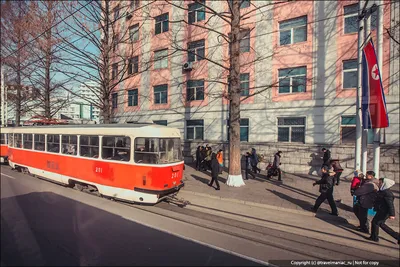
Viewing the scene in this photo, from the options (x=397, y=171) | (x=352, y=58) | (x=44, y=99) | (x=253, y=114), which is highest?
(x=352, y=58)

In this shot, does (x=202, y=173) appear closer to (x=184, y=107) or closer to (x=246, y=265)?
(x=184, y=107)

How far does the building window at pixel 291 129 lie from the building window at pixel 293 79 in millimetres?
1795

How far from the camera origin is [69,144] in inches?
329

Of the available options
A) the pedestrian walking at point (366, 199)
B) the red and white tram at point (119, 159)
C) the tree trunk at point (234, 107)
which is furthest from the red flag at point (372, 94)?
the red and white tram at point (119, 159)

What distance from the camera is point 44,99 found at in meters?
18.2

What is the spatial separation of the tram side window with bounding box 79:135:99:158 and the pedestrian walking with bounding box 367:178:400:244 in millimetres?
8190

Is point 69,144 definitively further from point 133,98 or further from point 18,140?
point 133,98

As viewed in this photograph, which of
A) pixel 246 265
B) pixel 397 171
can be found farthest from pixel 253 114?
pixel 246 265

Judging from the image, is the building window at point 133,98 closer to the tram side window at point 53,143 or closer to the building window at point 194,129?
the building window at point 194,129

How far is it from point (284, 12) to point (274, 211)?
12.4m

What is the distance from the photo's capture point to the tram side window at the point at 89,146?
745cm

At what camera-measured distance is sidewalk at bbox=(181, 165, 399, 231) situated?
685 cm

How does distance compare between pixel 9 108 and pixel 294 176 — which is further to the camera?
→ pixel 9 108

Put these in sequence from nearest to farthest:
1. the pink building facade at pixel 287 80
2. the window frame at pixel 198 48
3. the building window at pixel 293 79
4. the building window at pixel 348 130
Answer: the pink building facade at pixel 287 80
the building window at pixel 348 130
the building window at pixel 293 79
the window frame at pixel 198 48
